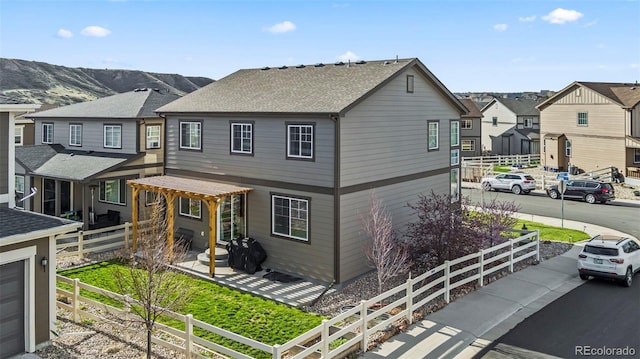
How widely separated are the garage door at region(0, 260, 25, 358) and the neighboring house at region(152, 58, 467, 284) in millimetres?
7132

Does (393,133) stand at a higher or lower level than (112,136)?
A: lower

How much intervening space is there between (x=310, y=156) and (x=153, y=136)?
11593mm

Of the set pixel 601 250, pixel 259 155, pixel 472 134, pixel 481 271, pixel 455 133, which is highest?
pixel 472 134

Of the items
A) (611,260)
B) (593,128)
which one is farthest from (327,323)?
(593,128)

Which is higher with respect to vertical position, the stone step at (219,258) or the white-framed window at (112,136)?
the white-framed window at (112,136)

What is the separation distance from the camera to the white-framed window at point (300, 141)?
17.5 m

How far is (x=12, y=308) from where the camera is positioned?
11.0 m

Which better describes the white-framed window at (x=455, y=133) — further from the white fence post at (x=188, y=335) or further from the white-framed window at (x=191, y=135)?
the white fence post at (x=188, y=335)

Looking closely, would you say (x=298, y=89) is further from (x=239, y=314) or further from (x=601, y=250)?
(x=601, y=250)

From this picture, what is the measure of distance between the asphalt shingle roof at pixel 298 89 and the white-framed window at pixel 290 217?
3.22 metres

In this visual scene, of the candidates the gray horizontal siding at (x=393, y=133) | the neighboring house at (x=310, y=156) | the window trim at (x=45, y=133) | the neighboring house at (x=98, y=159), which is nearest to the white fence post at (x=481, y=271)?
the neighboring house at (x=310, y=156)

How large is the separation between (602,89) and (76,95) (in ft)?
333

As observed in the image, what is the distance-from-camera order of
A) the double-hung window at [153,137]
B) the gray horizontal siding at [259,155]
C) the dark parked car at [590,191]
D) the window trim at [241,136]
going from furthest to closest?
the dark parked car at [590,191] → the double-hung window at [153,137] → the window trim at [241,136] → the gray horizontal siding at [259,155]

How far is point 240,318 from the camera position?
549 inches
